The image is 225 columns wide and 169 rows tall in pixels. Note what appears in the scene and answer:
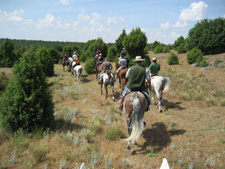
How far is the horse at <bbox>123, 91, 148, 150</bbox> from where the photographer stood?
168 inches

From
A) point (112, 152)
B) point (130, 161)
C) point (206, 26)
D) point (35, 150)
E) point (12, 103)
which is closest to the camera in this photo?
point (35, 150)

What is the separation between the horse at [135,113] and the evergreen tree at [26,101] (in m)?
2.88

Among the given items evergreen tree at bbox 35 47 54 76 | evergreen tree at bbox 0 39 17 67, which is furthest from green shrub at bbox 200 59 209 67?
evergreen tree at bbox 0 39 17 67

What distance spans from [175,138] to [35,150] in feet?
14.9

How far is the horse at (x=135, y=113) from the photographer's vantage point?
4277mm

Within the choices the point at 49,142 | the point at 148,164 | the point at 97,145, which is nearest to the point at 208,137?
the point at 148,164

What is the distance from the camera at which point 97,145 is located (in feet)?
14.8

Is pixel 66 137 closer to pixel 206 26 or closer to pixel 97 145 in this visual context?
pixel 97 145

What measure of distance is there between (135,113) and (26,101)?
361 cm

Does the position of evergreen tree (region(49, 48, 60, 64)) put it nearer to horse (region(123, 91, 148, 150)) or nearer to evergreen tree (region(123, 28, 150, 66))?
evergreen tree (region(123, 28, 150, 66))

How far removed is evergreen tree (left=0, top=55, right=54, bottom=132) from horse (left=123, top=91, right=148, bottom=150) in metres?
2.88

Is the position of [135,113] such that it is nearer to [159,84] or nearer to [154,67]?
[159,84]

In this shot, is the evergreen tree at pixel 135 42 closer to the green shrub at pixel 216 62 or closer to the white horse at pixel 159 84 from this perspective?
the green shrub at pixel 216 62

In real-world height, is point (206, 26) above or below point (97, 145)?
above
